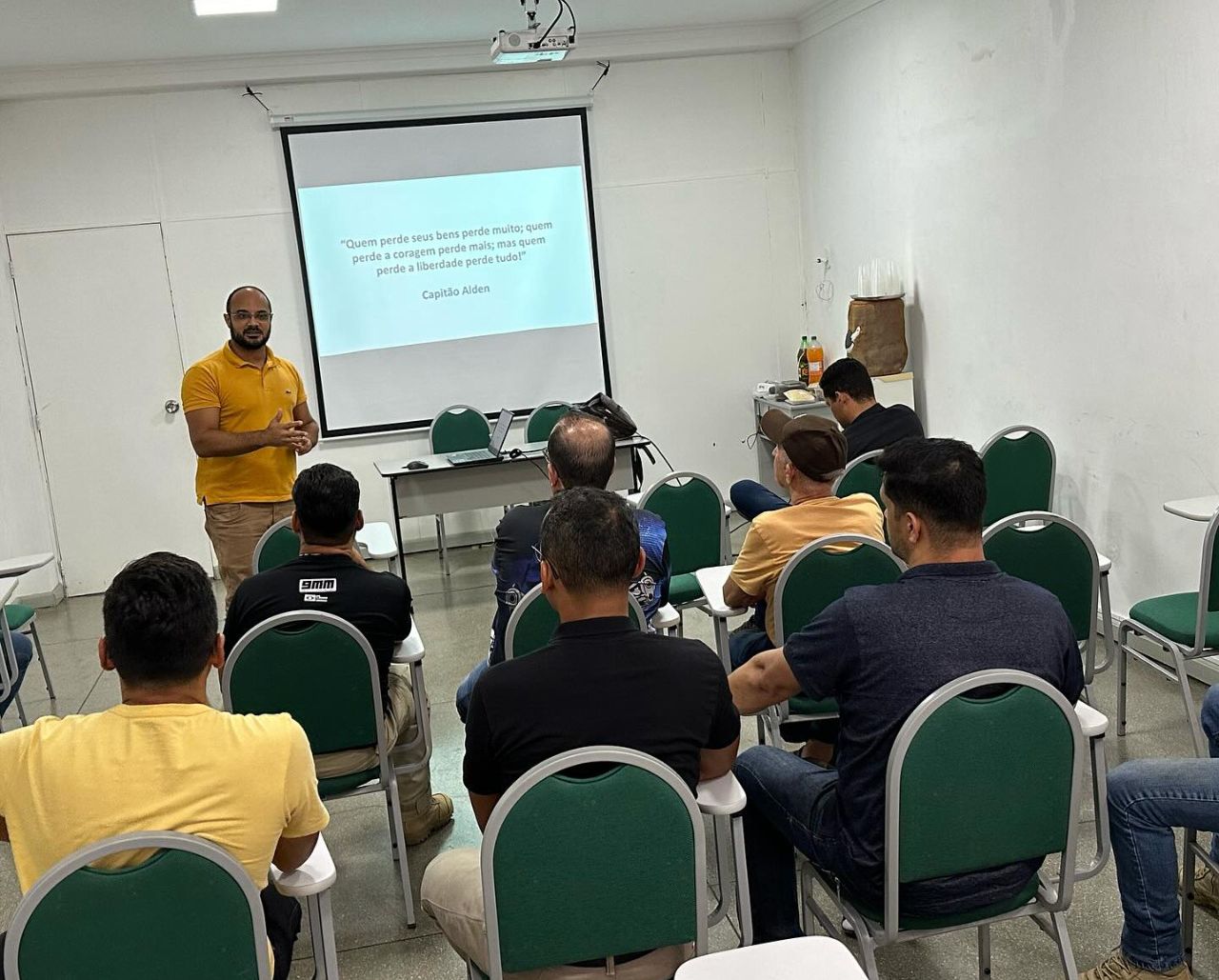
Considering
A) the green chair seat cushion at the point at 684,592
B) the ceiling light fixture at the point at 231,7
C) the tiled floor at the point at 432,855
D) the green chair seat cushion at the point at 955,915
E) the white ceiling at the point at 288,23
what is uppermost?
the white ceiling at the point at 288,23

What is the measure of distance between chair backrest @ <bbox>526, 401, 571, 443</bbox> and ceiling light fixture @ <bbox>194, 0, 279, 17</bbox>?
2.58m

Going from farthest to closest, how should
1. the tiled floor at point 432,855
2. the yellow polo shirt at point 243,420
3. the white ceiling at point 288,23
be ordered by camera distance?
1. the white ceiling at point 288,23
2. the yellow polo shirt at point 243,420
3. the tiled floor at point 432,855

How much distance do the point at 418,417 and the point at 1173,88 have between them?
4863 millimetres

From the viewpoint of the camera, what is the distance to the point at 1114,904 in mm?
2775

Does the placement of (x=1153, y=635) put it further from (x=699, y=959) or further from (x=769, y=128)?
(x=769, y=128)

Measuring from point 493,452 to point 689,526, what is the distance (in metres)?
2.11

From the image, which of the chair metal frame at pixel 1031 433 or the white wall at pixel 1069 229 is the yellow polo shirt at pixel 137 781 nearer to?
the chair metal frame at pixel 1031 433

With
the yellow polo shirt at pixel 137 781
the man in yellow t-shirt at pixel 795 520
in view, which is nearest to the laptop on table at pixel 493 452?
the man in yellow t-shirt at pixel 795 520

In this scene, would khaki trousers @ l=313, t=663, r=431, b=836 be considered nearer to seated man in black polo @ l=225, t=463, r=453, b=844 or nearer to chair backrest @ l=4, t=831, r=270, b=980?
seated man in black polo @ l=225, t=463, r=453, b=844

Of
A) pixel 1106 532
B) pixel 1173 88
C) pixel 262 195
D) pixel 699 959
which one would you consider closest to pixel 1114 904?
pixel 699 959

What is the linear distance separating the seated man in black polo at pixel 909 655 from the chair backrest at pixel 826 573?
69 centimetres

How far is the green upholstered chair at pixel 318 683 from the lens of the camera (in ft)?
8.76

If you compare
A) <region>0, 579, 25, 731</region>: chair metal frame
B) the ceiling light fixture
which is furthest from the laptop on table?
<region>0, 579, 25, 731</region>: chair metal frame

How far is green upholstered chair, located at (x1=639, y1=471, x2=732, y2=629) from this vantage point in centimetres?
421
